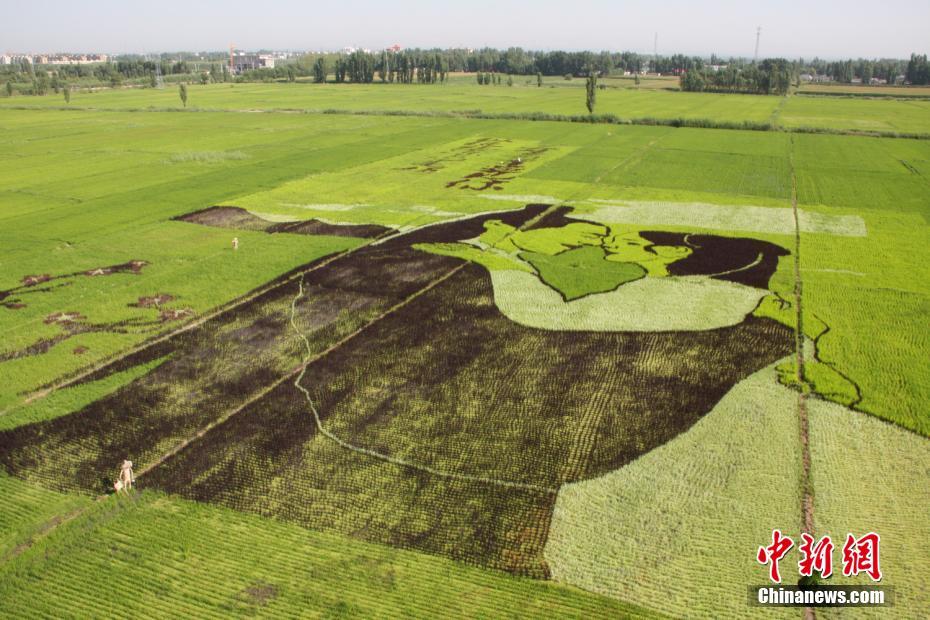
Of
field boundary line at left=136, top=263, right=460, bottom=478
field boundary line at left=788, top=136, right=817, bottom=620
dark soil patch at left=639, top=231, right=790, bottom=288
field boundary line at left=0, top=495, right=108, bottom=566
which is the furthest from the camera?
dark soil patch at left=639, top=231, right=790, bottom=288

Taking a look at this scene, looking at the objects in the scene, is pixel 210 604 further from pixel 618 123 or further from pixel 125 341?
pixel 618 123

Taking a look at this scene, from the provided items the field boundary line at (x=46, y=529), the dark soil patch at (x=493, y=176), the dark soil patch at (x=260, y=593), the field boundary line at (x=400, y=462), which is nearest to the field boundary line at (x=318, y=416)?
the field boundary line at (x=400, y=462)

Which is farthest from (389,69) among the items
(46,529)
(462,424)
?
(46,529)

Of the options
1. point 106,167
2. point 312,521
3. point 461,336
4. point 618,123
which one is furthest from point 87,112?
point 312,521

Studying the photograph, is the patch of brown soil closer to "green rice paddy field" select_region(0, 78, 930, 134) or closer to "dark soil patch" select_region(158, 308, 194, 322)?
"dark soil patch" select_region(158, 308, 194, 322)

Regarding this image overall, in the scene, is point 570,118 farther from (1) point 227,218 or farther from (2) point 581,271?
(2) point 581,271

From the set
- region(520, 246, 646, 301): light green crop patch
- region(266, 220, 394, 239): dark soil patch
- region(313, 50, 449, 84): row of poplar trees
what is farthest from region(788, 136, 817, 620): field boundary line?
region(313, 50, 449, 84): row of poplar trees
